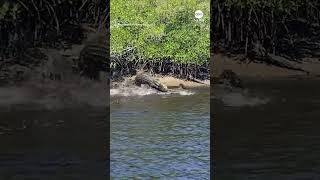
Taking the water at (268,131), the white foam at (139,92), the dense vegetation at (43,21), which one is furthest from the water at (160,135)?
the dense vegetation at (43,21)

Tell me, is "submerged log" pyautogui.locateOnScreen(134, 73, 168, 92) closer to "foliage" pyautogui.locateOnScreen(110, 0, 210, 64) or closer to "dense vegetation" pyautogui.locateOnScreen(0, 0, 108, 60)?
"foliage" pyautogui.locateOnScreen(110, 0, 210, 64)

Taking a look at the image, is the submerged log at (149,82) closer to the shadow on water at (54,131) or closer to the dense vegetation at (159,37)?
the dense vegetation at (159,37)

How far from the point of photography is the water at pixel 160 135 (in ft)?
22.5

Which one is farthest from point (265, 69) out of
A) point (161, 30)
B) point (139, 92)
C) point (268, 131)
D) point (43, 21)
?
point (161, 30)

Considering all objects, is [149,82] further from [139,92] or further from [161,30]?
[161,30]

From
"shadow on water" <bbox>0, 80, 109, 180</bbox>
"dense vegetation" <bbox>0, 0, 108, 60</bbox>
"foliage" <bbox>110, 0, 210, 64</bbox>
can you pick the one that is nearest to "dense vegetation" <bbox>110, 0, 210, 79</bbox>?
"foliage" <bbox>110, 0, 210, 64</bbox>

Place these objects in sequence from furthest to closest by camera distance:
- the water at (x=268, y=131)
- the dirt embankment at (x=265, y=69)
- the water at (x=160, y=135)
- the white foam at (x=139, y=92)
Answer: the white foam at (x=139, y=92), the dirt embankment at (x=265, y=69), the water at (x=160, y=135), the water at (x=268, y=131)

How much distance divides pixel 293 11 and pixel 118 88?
6145mm

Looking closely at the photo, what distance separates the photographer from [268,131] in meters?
8.04

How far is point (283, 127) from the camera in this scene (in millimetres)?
8227

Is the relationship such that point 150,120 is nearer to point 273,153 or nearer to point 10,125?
point 10,125

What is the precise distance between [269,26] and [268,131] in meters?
1.95

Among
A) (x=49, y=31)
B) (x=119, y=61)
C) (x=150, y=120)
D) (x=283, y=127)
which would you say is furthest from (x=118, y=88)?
(x=283, y=127)

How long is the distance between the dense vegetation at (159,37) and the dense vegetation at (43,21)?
4.71 m
